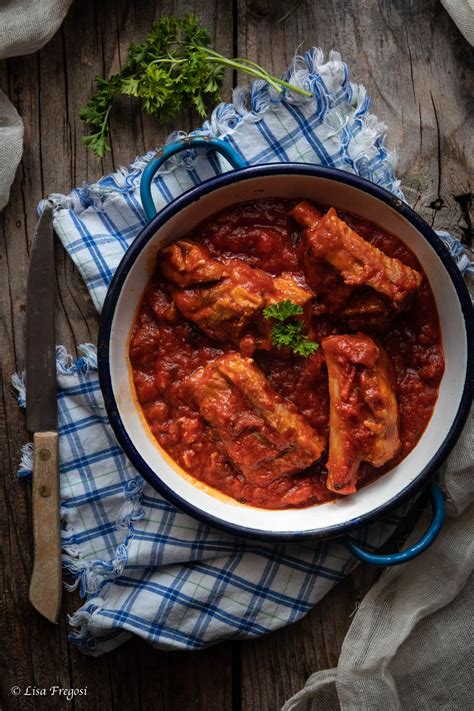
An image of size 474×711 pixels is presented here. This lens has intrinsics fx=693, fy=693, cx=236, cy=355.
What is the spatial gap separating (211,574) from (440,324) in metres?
1.50

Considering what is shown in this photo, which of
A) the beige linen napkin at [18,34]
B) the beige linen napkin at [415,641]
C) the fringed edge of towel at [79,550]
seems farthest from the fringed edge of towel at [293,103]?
the beige linen napkin at [415,641]

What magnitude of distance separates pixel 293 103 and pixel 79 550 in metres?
2.23

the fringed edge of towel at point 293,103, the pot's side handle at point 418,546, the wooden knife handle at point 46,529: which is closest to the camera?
the pot's side handle at point 418,546

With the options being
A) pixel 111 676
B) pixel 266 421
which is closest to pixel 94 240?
pixel 266 421

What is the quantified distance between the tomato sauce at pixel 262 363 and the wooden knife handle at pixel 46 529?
1.70 feet

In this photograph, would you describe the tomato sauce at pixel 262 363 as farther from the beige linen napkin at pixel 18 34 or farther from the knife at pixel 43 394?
the beige linen napkin at pixel 18 34

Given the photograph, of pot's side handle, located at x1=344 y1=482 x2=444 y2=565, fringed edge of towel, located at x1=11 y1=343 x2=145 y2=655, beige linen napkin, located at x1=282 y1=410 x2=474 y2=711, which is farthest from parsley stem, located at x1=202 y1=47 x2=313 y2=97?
beige linen napkin, located at x1=282 y1=410 x2=474 y2=711

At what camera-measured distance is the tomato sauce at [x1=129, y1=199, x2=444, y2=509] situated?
2.90 m

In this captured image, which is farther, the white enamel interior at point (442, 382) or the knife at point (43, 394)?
the knife at point (43, 394)

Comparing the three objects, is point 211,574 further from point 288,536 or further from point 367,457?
point 367,457

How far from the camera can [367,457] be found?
2.81 meters

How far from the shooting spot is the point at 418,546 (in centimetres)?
289

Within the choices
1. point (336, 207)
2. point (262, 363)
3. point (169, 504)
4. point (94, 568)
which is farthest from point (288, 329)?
point (94, 568)

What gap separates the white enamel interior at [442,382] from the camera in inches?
110
